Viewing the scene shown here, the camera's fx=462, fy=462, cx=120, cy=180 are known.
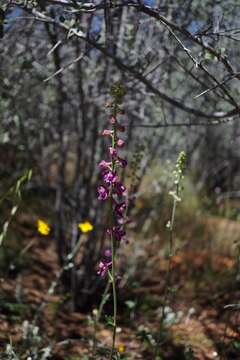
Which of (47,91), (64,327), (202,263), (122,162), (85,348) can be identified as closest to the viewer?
(122,162)

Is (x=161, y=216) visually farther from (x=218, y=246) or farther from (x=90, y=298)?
(x=90, y=298)

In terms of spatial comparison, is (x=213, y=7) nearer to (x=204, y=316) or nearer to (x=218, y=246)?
(x=204, y=316)

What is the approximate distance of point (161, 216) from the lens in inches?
206

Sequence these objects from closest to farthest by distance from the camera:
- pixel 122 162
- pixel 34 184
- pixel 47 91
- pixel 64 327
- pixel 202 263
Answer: pixel 122 162 → pixel 64 327 → pixel 47 91 → pixel 202 263 → pixel 34 184

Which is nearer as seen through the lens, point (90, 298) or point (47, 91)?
point (90, 298)

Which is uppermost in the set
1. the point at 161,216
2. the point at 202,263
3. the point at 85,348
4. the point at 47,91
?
the point at 47,91

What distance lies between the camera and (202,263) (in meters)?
4.54

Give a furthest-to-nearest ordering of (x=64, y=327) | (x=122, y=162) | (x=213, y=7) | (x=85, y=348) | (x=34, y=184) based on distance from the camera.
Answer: (x=34, y=184)
(x=64, y=327)
(x=85, y=348)
(x=213, y=7)
(x=122, y=162)

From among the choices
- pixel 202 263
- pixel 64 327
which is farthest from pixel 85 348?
pixel 202 263

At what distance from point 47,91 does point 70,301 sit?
175cm

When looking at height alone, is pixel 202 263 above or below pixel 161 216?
below

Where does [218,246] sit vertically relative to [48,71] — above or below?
below

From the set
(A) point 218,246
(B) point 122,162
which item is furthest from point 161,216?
(B) point 122,162

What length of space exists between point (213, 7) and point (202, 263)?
2.65m
